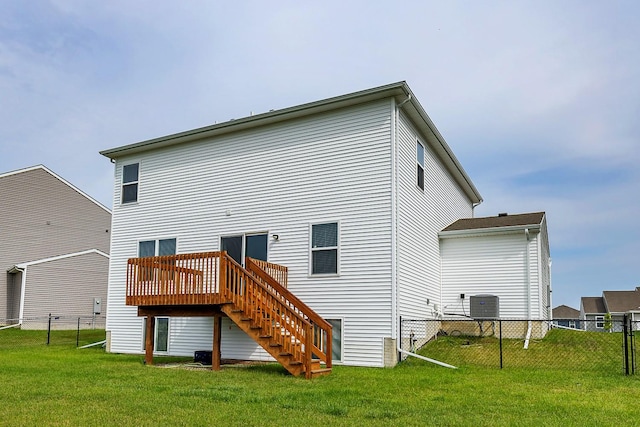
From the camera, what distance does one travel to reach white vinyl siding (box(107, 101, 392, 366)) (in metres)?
12.8

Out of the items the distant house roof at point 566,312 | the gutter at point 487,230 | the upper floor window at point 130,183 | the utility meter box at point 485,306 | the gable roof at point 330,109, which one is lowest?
the distant house roof at point 566,312

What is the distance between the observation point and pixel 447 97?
54.3 ft

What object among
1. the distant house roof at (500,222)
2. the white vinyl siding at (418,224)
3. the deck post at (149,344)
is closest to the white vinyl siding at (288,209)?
the white vinyl siding at (418,224)

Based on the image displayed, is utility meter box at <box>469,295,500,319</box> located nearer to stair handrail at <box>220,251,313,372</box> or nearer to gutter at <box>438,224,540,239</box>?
gutter at <box>438,224,540,239</box>

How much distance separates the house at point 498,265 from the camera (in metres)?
15.4

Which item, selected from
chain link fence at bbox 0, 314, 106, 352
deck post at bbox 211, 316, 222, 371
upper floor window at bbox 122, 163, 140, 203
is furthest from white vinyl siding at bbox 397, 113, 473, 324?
chain link fence at bbox 0, 314, 106, 352

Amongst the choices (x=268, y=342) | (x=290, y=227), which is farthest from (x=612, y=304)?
(x=268, y=342)

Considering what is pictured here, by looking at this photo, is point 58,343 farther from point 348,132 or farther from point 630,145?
point 630,145

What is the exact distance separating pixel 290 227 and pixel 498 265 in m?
6.08

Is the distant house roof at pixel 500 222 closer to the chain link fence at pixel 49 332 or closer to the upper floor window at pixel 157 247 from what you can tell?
the upper floor window at pixel 157 247

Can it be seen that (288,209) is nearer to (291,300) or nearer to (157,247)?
(291,300)

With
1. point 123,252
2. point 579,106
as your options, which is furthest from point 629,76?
point 123,252

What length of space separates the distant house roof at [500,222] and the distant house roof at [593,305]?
35.6m

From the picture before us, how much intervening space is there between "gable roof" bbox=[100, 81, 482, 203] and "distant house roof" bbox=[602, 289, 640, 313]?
32.8 m
